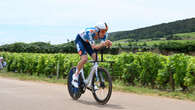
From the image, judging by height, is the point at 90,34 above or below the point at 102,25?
below

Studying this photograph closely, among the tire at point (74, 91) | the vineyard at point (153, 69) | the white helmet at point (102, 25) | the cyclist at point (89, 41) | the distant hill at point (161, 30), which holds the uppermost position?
the distant hill at point (161, 30)

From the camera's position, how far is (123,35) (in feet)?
255

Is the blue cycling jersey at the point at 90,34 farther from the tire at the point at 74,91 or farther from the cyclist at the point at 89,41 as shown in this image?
the tire at the point at 74,91

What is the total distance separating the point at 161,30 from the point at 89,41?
83350mm

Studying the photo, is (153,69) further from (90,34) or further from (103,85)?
(90,34)

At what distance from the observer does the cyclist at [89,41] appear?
21.6 feet

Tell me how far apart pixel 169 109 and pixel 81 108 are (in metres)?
1.87

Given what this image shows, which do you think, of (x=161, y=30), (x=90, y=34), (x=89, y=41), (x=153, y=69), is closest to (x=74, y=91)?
(x=89, y=41)

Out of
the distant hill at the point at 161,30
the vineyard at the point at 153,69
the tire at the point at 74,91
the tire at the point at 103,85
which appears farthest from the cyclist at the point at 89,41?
the distant hill at the point at 161,30

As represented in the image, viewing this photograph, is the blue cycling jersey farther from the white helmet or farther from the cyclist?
the white helmet

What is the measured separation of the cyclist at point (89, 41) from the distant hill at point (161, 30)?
6937cm

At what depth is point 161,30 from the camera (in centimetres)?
8750

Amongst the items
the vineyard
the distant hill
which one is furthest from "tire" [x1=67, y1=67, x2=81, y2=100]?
the distant hill

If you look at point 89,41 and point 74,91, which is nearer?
point 89,41
